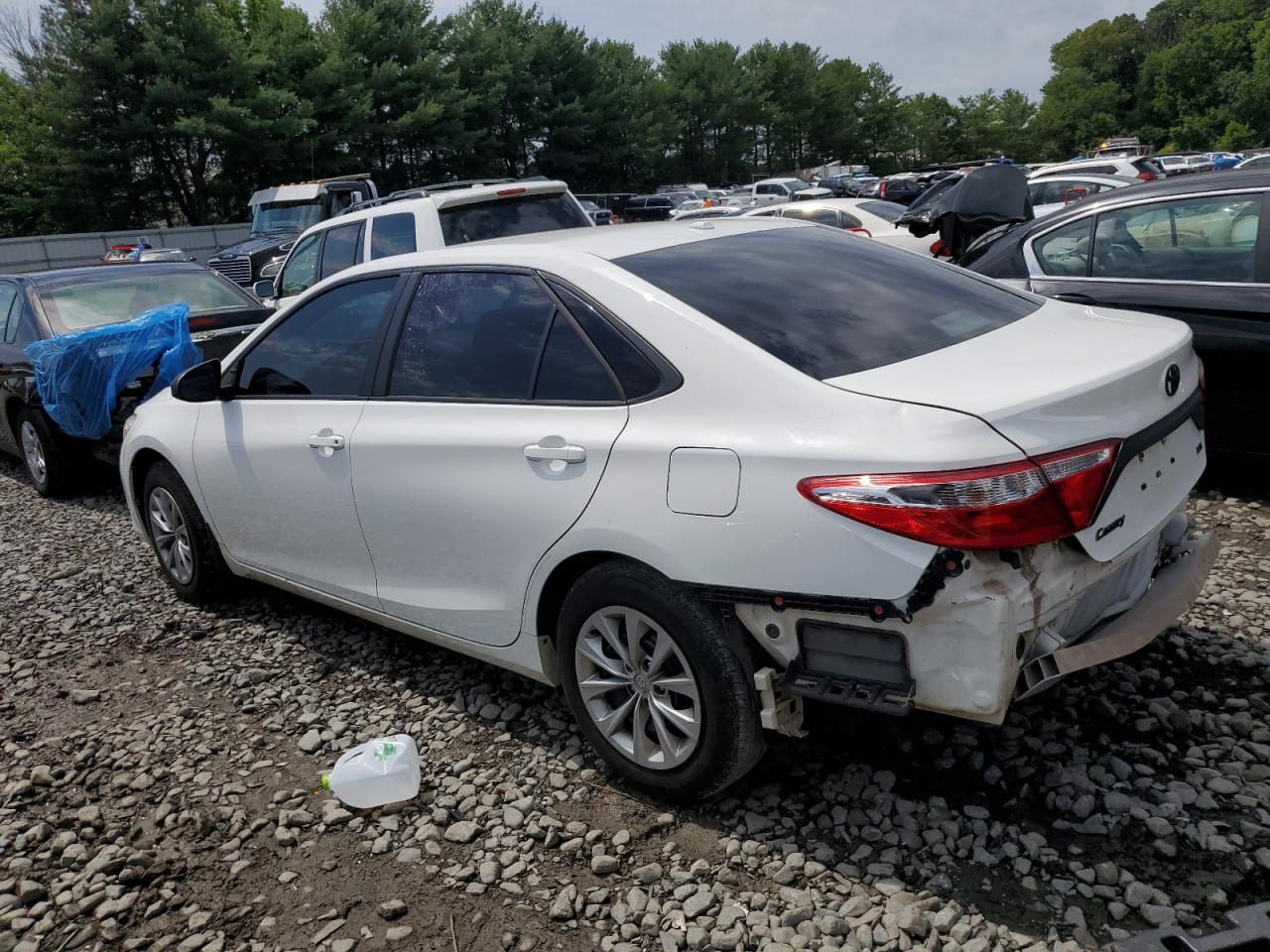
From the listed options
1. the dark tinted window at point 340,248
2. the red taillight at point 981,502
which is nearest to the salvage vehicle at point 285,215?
the dark tinted window at point 340,248

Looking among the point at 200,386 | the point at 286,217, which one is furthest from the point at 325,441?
the point at 286,217

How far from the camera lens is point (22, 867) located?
10.1ft

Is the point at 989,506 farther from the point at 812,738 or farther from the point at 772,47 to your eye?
the point at 772,47

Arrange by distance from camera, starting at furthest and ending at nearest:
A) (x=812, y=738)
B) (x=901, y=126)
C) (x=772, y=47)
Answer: (x=901, y=126) < (x=772, y=47) < (x=812, y=738)

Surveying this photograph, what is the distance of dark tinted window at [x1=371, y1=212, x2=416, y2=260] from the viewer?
7.77m

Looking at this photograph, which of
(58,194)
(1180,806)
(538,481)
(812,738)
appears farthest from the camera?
(58,194)

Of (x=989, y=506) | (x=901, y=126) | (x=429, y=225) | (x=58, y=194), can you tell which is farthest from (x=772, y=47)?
(x=989, y=506)

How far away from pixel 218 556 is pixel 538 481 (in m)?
2.49

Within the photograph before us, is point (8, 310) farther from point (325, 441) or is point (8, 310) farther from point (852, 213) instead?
point (852, 213)

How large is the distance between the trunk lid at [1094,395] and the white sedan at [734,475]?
12 mm

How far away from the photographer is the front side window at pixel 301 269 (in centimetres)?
896

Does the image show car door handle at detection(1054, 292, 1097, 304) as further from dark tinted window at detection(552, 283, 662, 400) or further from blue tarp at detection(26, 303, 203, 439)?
blue tarp at detection(26, 303, 203, 439)

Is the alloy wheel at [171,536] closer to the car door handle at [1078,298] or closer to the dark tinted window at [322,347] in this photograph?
the dark tinted window at [322,347]

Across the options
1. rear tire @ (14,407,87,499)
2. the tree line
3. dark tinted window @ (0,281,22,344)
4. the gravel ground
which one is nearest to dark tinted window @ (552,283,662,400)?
the gravel ground
